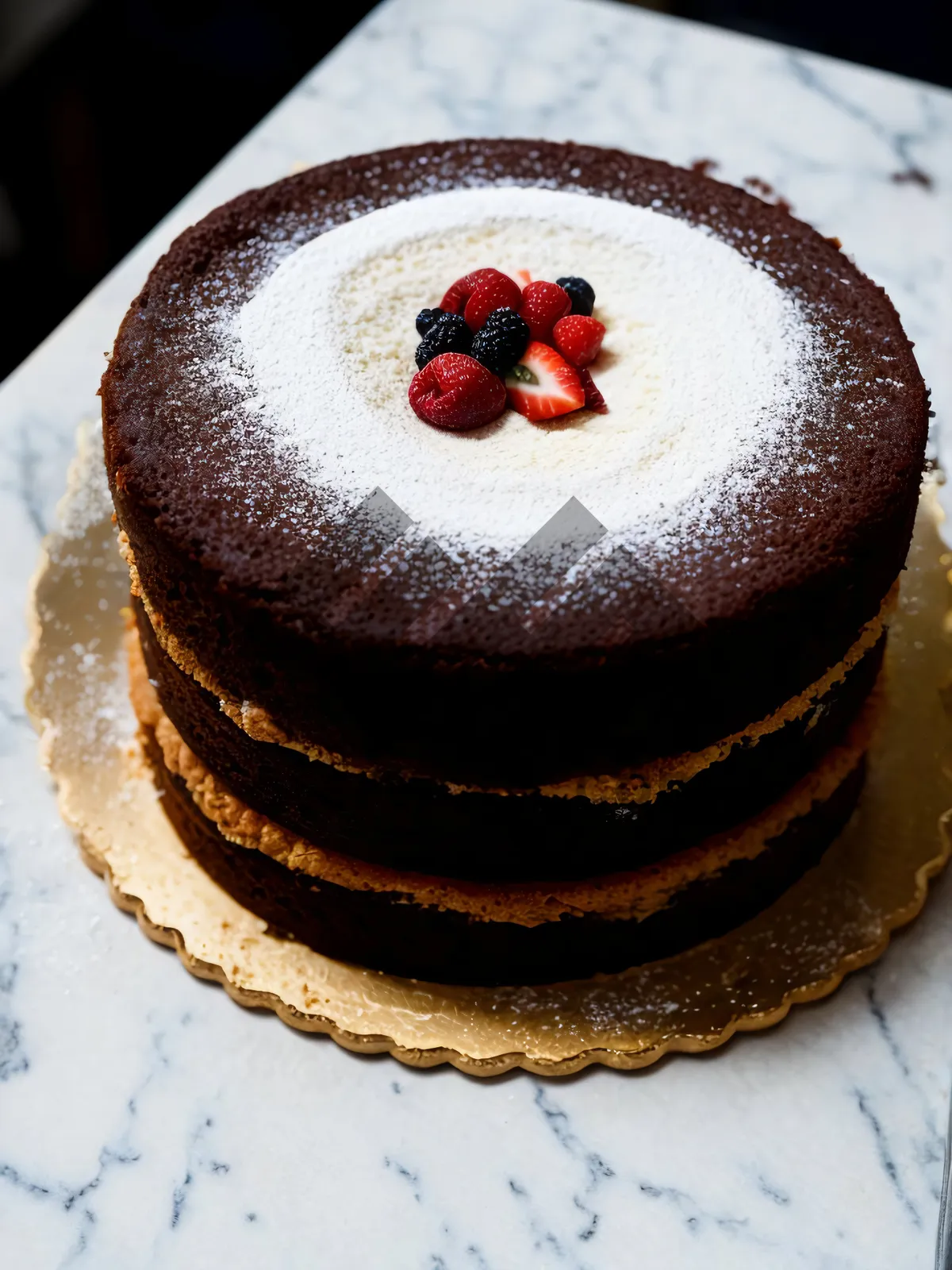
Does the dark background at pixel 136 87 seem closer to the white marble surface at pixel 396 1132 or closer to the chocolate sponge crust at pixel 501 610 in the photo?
the white marble surface at pixel 396 1132

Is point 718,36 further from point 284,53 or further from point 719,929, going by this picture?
point 719,929

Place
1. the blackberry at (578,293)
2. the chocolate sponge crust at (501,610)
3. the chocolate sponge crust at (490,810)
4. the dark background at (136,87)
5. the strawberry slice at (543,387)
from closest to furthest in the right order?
the chocolate sponge crust at (501,610), the chocolate sponge crust at (490,810), the strawberry slice at (543,387), the blackberry at (578,293), the dark background at (136,87)

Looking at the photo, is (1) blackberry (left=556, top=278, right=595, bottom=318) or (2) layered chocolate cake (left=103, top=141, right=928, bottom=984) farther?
(1) blackberry (left=556, top=278, right=595, bottom=318)

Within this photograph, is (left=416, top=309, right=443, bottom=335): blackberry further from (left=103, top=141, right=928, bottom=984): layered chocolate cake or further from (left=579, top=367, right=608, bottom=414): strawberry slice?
(left=579, top=367, right=608, bottom=414): strawberry slice

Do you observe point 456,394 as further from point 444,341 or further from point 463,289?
point 463,289

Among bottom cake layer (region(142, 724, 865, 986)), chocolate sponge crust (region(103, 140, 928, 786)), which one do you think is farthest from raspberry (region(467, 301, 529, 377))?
bottom cake layer (region(142, 724, 865, 986))

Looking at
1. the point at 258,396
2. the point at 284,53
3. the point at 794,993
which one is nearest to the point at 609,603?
the point at 258,396

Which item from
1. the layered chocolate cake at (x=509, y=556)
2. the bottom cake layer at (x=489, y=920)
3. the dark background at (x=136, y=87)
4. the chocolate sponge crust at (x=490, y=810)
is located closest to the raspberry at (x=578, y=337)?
the layered chocolate cake at (x=509, y=556)
